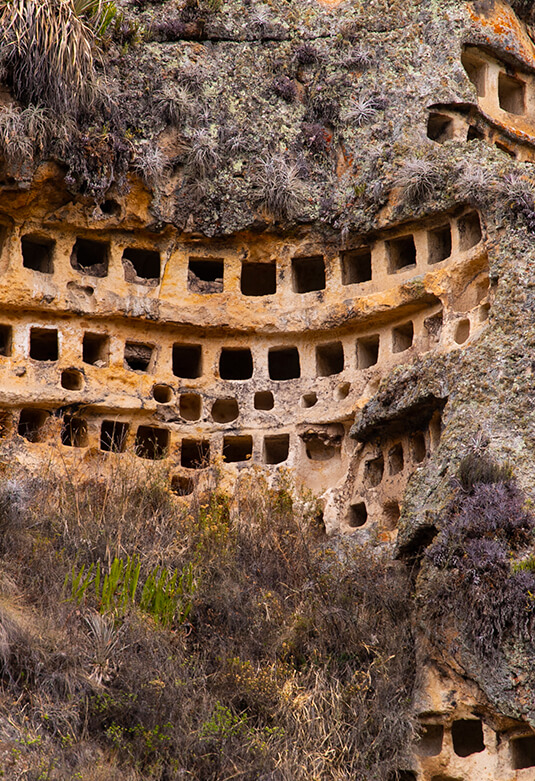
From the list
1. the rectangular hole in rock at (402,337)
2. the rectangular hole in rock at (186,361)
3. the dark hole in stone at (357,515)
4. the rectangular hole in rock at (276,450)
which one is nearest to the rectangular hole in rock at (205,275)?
the rectangular hole in rock at (186,361)

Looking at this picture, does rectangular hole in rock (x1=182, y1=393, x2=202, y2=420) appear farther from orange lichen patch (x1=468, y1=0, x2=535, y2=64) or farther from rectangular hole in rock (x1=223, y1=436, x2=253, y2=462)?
orange lichen patch (x1=468, y1=0, x2=535, y2=64)

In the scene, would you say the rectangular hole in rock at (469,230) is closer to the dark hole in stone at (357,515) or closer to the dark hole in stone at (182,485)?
the dark hole in stone at (357,515)

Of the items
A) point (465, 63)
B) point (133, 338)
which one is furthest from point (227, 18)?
point (133, 338)

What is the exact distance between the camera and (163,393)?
18.7 m

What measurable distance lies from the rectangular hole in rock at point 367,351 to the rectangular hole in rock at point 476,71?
4.41 m

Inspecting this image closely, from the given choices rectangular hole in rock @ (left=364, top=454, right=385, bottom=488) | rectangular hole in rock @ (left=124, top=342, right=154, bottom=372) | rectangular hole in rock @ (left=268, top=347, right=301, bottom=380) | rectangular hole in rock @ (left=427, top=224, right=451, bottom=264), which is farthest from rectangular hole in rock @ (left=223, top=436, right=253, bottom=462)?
rectangular hole in rock @ (left=427, top=224, right=451, bottom=264)

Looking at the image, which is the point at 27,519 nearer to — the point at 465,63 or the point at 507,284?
the point at 507,284

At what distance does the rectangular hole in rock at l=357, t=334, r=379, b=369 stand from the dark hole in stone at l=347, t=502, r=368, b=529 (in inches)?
89.1

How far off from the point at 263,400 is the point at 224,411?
0.65 metres

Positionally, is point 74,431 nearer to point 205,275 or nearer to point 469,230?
point 205,275

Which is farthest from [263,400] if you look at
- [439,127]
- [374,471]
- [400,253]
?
[439,127]

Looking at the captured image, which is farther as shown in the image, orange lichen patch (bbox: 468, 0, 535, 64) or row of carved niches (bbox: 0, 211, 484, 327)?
orange lichen patch (bbox: 468, 0, 535, 64)

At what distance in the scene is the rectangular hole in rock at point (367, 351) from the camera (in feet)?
61.1

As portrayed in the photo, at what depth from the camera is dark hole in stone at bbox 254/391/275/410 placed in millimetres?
18875
